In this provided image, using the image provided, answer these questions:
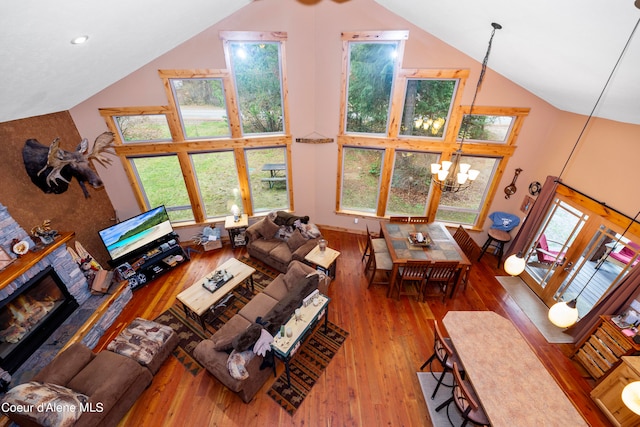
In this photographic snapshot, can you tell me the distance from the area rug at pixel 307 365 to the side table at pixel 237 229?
2925mm

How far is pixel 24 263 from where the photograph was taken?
3645mm

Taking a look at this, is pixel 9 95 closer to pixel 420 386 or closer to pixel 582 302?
pixel 420 386

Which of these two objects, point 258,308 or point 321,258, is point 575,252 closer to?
point 321,258

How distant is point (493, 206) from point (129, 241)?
316 inches

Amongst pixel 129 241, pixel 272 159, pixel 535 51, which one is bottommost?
pixel 129 241

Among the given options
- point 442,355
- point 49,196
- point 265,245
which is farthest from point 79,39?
point 442,355

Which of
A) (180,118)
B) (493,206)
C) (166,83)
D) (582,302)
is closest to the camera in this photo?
(582,302)

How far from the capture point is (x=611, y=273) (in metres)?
5.08

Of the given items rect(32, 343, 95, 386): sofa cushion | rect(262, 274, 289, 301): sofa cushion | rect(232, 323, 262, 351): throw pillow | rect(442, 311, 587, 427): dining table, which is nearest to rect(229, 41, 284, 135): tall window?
rect(262, 274, 289, 301): sofa cushion

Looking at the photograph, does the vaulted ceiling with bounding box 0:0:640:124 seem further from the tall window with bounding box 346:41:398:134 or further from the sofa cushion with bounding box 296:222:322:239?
the sofa cushion with bounding box 296:222:322:239

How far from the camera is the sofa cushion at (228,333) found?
3491 millimetres

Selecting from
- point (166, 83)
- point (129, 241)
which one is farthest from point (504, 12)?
point (129, 241)

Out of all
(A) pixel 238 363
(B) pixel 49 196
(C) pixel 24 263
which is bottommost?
(A) pixel 238 363

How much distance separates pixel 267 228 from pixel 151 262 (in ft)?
8.13
